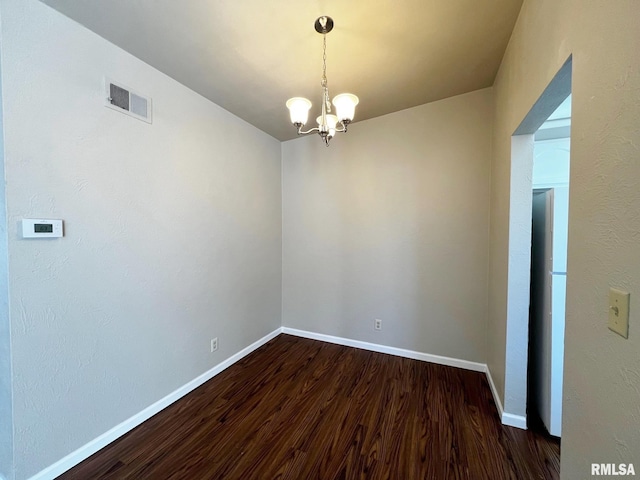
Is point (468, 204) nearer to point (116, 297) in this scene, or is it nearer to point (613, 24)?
point (613, 24)

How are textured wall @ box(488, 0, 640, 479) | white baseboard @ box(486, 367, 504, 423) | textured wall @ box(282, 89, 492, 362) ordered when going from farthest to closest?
textured wall @ box(282, 89, 492, 362), white baseboard @ box(486, 367, 504, 423), textured wall @ box(488, 0, 640, 479)

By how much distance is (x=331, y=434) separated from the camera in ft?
5.64

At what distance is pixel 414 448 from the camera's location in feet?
5.28

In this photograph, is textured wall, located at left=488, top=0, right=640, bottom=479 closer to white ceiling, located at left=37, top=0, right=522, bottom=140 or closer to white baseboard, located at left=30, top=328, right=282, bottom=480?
white ceiling, located at left=37, top=0, right=522, bottom=140

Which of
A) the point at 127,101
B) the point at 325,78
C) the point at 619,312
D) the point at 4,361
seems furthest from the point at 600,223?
the point at 4,361

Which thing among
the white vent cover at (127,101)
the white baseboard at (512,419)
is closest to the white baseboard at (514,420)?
the white baseboard at (512,419)

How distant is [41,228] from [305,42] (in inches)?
76.5

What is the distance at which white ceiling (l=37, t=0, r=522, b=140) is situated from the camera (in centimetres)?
142

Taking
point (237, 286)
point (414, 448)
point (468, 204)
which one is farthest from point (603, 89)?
point (237, 286)

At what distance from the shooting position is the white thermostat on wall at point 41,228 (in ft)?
4.24

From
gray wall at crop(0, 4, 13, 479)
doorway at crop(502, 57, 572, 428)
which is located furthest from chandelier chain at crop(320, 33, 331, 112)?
gray wall at crop(0, 4, 13, 479)

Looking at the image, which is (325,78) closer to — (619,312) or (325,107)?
(325,107)

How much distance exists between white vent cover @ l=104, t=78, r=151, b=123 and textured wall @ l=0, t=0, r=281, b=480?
4 centimetres

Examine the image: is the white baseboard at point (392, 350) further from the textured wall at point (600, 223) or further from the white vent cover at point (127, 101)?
the white vent cover at point (127, 101)
